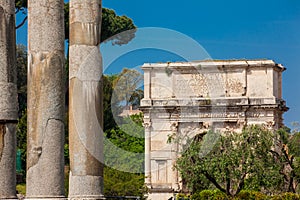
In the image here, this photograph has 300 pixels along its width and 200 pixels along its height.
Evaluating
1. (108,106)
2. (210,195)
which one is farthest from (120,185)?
(108,106)

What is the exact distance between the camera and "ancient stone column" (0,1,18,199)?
46.2ft

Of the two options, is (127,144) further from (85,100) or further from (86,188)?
(86,188)

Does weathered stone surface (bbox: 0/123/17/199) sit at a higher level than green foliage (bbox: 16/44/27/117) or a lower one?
lower

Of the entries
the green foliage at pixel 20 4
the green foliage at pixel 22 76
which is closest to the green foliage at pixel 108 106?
the green foliage at pixel 22 76

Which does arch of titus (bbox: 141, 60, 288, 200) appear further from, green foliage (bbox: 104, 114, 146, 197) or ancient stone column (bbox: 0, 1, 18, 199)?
ancient stone column (bbox: 0, 1, 18, 199)

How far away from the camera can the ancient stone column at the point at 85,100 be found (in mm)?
14312

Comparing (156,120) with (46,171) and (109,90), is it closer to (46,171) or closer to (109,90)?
(109,90)

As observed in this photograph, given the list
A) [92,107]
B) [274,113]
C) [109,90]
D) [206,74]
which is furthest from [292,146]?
[92,107]

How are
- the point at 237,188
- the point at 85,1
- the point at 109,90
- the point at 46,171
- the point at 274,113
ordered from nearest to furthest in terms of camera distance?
the point at 46,171 → the point at 85,1 → the point at 237,188 → the point at 274,113 → the point at 109,90

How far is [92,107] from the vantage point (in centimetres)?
1460

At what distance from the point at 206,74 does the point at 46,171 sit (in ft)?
124

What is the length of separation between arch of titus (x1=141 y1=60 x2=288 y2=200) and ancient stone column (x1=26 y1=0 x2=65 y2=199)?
35789 millimetres

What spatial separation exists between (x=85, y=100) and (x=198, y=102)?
118ft

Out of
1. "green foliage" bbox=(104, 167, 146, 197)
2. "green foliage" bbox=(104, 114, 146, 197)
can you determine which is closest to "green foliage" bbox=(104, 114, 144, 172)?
"green foliage" bbox=(104, 114, 146, 197)
